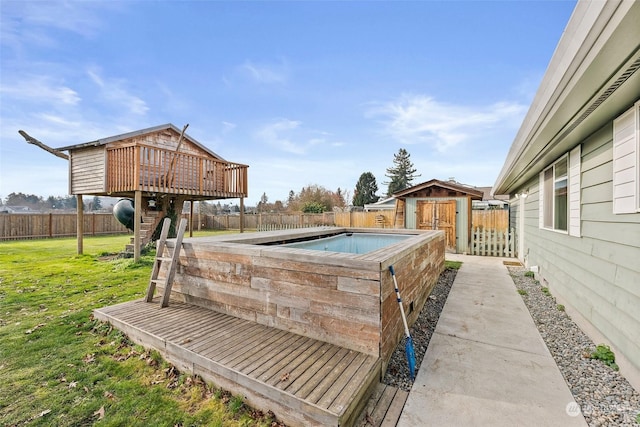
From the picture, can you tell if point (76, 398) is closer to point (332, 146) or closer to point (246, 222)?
point (246, 222)

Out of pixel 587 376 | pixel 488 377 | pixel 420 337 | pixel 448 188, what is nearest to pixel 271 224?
pixel 448 188

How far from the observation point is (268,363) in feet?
7.38

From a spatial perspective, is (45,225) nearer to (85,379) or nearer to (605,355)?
(85,379)

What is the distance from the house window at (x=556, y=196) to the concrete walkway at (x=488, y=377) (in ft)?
5.50

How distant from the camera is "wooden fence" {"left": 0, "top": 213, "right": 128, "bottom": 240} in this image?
13445 millimetres

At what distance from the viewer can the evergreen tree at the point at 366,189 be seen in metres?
39.9

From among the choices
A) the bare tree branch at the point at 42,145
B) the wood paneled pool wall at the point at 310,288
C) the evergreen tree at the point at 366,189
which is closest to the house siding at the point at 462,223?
the wood paneled pool wall at the point at 310,288

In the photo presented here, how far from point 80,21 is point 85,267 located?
21.1 feet

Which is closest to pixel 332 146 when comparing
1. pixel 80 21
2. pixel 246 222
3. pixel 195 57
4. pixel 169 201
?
pixel 246 222

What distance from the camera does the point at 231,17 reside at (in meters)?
8.60

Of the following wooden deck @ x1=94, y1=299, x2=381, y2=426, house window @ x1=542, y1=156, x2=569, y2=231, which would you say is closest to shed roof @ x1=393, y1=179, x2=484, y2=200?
house window @ x1=542, y1=156, x2=569, y2=231

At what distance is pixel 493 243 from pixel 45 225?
836 inches

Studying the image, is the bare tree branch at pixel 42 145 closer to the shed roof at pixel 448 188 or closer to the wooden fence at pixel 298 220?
the wooden fence at pixel 298 220

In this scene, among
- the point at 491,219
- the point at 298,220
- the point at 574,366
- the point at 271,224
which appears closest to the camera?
the point at 574,366
